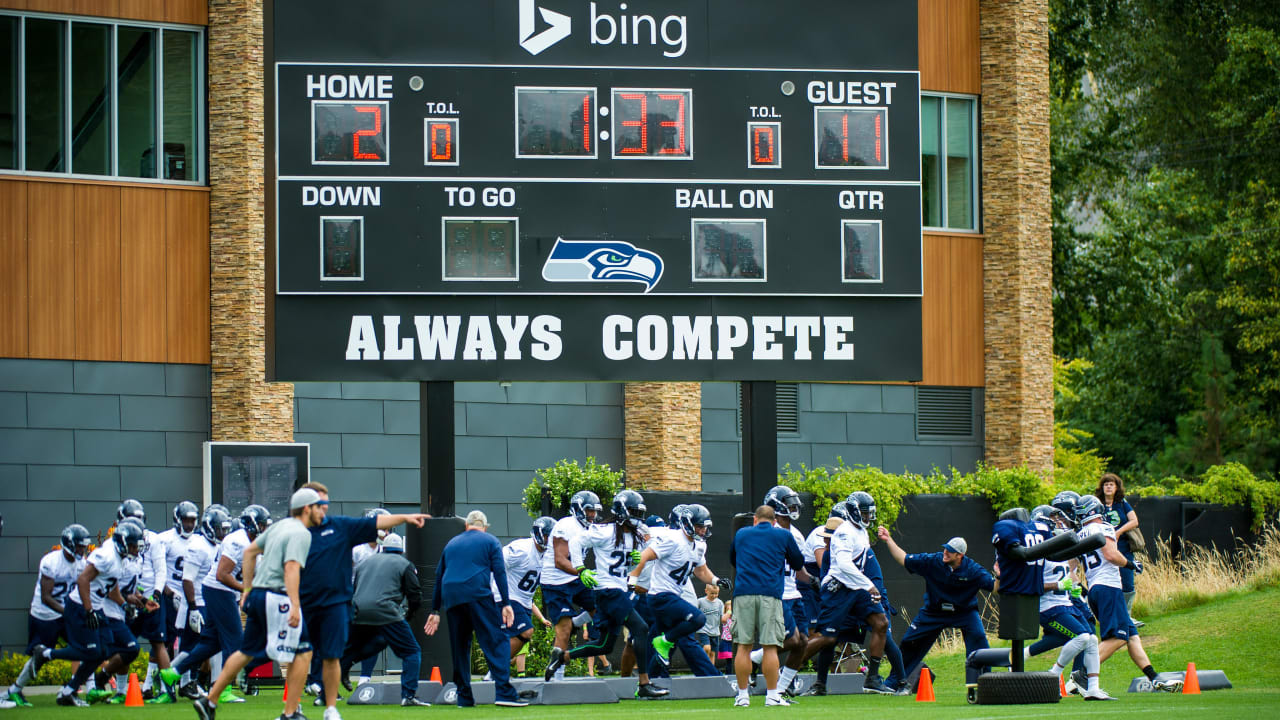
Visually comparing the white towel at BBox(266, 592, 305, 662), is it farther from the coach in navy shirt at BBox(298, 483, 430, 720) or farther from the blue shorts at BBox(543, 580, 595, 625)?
the blue shorts at BBox(543, 580, 595, 625)

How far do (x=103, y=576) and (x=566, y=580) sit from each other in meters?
4.92

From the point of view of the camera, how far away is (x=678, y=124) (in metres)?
17.7

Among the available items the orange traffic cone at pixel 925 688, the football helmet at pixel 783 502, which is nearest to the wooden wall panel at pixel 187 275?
the football helmet at pixel 783 502

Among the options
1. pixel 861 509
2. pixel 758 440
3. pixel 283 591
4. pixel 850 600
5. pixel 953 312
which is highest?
pixel 953 312

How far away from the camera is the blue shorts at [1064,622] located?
15398mm

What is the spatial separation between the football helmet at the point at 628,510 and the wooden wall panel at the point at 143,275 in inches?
368

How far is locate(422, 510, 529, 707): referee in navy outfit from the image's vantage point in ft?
49.0

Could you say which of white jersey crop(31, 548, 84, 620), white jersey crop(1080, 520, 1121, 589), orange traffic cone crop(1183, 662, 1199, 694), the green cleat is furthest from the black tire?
white jersey crop(31, 548, 84, 620)

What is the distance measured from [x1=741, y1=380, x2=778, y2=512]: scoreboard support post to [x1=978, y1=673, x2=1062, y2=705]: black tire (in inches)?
180

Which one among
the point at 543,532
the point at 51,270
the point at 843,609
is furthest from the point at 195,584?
the point at 51,270

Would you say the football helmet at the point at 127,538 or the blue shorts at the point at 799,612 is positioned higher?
the football helmet at the point at 127,538

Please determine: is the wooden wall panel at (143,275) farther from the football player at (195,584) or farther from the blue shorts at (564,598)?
the blue shorts at (564,598)

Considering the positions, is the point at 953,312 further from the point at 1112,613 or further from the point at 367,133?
the point at 367,133

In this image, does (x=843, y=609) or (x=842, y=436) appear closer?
(x=843, y=609)
